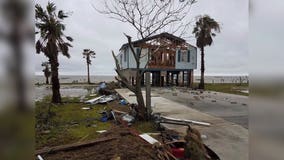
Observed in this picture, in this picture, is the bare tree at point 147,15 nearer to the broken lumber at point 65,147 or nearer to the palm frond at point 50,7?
the palm frond at point 50,7

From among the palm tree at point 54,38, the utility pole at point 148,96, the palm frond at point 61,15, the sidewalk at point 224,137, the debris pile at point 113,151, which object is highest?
the palm frond at point 61,15

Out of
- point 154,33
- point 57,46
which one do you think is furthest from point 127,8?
point 57,46

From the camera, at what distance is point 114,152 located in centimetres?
511

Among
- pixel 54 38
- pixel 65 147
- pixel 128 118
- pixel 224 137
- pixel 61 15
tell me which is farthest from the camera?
pixel 61 15

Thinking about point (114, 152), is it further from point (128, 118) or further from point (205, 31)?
point (205, 31)

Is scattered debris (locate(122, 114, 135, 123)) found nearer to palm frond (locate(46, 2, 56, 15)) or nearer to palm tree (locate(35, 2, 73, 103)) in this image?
palm frond (locate(46, 2, 56, 15))

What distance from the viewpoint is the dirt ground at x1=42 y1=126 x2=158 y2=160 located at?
4.94 meters

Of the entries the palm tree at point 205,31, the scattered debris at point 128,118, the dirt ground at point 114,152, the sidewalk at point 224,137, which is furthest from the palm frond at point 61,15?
the palm tree at point 205,31

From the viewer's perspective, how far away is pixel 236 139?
21.7 ft

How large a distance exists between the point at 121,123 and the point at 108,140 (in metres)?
2.89

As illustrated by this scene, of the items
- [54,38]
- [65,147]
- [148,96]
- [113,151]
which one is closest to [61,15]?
[54,38]

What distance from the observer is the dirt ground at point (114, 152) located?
494cm

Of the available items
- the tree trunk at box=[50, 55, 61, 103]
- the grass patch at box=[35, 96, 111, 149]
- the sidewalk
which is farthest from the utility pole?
the tree trunk at box=[50, 55, 61, 103]

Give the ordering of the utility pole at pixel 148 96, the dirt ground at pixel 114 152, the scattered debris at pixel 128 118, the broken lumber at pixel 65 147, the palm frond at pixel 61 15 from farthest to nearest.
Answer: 1. the palm frond at pixel 61 15
2. the utility pole at pixel 148 96
3. the scattered debris at pixel 128 118
4. the broken lumber at pixel 65 147
5. the dirt ground at pixel 114 152
